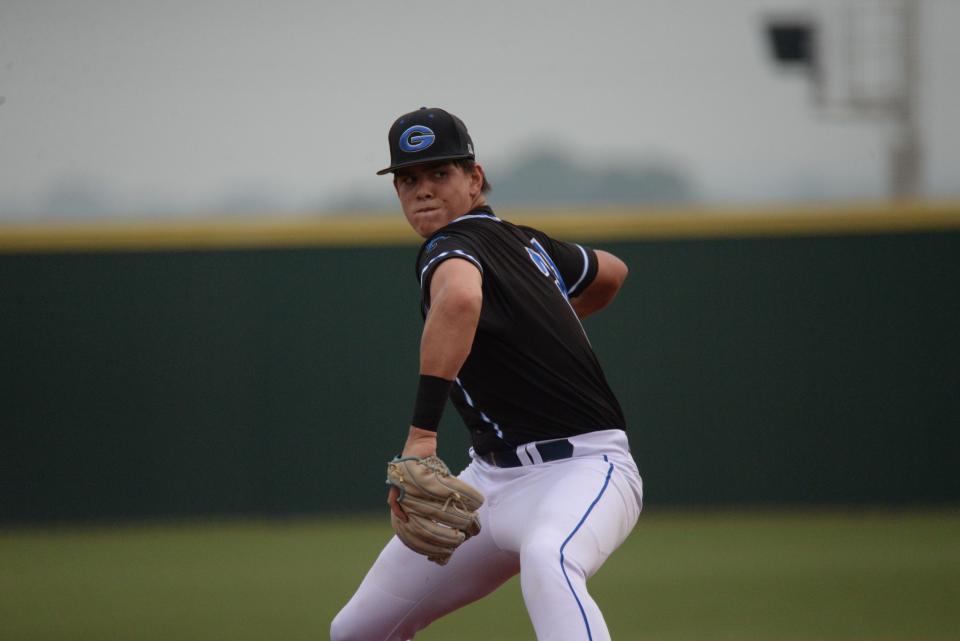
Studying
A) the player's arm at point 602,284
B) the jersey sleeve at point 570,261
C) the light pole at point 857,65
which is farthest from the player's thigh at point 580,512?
the light pole at point 857,65

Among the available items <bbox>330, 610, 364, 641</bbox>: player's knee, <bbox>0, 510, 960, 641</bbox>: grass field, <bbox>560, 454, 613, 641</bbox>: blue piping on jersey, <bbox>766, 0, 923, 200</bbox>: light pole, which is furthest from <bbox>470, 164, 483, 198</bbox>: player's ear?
<bbox>766, 0, 923, 200</bbox>: light pole

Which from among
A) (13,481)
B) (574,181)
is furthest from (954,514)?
(13,481)

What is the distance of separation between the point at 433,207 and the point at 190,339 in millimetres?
5015

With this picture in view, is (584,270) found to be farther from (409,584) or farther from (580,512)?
(409,584)

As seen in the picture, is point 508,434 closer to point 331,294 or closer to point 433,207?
point 433,207

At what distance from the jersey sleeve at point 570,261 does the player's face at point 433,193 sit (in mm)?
249

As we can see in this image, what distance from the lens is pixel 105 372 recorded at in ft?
26.1

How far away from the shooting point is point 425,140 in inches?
126

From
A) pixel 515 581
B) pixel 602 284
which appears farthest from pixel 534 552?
pixel 515 581

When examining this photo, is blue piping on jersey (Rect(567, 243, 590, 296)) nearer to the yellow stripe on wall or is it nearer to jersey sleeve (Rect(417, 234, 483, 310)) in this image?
jersey sleeve (Rect(417, 234, 483, 310))

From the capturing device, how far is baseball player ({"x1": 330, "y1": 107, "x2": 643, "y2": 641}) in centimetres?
288

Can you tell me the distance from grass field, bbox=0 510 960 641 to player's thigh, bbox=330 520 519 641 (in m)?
1.76

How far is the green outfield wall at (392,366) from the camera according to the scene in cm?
787

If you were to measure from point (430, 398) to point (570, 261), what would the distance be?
0.90m
